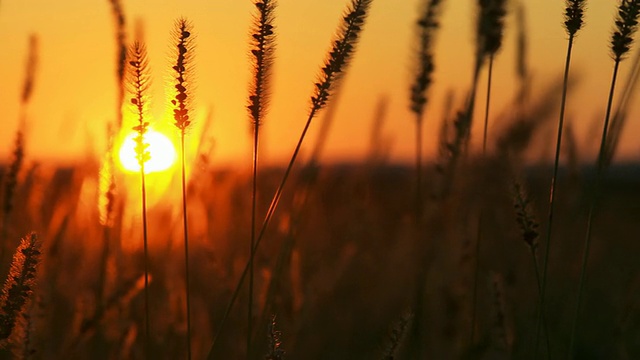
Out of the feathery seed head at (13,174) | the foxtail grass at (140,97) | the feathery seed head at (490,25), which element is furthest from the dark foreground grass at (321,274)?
the foxtail grass at (140,97)

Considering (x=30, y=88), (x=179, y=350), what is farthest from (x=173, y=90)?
(x=179, y=350)

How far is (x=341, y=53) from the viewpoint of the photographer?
1241 mm

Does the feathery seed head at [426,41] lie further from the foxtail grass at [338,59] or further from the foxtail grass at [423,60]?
the foxtail grass at [338,59]

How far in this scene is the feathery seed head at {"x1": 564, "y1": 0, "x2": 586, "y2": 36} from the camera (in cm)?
133

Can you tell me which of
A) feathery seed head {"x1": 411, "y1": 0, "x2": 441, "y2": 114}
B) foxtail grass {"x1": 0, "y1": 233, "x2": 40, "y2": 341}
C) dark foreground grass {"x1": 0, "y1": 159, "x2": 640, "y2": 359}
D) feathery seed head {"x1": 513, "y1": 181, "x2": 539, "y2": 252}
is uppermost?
feathery seed head {"x1": 411, "y1": 0, "x2": 441, "y2": 114}

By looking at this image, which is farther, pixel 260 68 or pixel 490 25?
pixel 490 25

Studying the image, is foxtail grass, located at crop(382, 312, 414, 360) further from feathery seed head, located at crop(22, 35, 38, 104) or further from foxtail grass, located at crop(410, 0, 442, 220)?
feathery seed head, located at crop(22, 35, 38, 104)

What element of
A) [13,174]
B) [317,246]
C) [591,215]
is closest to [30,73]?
[13,174]

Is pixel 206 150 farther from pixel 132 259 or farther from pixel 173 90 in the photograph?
pixel 132 259

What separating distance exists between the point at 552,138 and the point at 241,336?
3.56 ft

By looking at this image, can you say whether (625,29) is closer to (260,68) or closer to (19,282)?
(260,68)

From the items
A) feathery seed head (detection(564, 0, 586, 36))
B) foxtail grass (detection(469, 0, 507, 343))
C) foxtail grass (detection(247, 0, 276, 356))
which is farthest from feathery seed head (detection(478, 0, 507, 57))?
foxtail grass (detection(247, 0, 276, 356))

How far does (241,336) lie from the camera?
2.46 meters

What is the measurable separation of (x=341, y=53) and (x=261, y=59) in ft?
0.39
